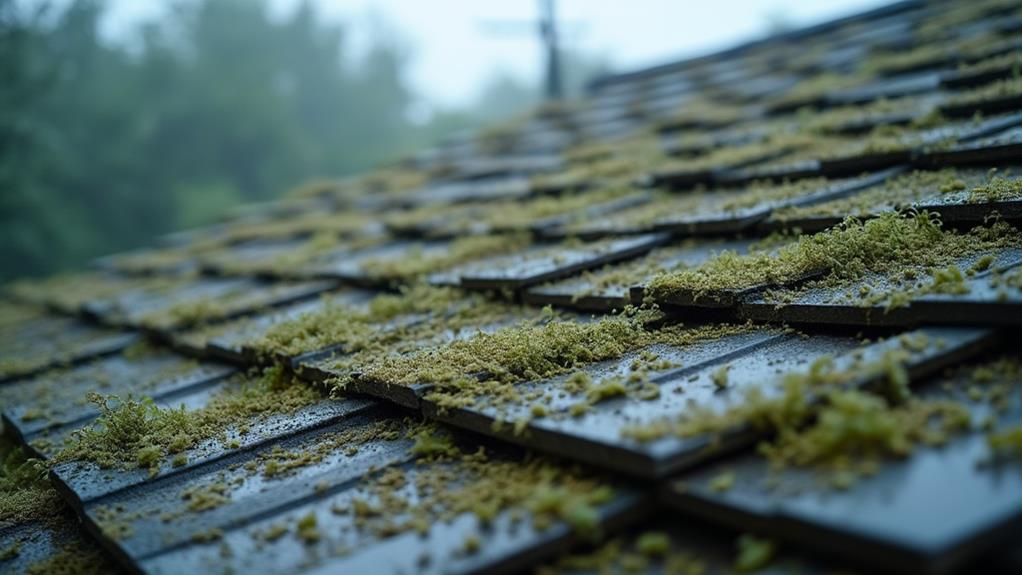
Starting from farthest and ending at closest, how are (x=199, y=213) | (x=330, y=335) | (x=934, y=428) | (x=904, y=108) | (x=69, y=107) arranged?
(x=199, y=213) → (x=69, y=107) → (x=904, y=108) → (x=330, y=335) → (x=934, y=428)

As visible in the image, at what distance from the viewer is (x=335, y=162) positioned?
30.7 meters

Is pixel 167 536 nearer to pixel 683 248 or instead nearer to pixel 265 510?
pixel 265 510

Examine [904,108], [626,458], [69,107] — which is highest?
[69,107]

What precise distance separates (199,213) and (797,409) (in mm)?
22960

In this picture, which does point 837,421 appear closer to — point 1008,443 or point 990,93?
point 1008,443

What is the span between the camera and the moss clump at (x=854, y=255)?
1620 millimetres

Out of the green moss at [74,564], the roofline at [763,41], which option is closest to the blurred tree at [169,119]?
the roofline at [763,41]

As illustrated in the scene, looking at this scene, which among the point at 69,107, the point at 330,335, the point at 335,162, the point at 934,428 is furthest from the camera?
the point at 335,162

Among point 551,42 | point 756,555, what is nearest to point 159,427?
point 756,555

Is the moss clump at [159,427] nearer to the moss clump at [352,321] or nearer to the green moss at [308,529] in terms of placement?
the moss clump at [352,321]

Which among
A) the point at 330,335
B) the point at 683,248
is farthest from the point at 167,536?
the point at 683,248

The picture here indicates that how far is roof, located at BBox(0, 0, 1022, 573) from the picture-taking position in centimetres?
105

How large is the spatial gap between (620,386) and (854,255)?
2.21 ft

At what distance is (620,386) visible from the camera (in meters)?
1.37
